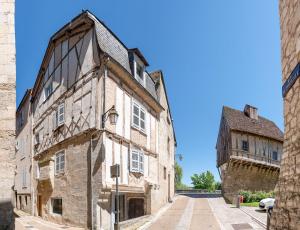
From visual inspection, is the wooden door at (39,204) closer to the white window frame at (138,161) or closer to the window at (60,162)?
the window at (60,162)

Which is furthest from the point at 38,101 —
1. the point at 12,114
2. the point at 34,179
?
the point at 12,114

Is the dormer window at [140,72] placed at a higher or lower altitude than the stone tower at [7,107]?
higher

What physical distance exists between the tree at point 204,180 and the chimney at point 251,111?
80.0 ft

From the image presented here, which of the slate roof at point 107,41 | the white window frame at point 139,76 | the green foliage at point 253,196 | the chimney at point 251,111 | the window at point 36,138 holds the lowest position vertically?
the green foliage at point 253,196

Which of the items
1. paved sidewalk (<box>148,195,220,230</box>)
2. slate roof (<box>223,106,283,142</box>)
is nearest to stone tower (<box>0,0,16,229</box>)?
paved sidewalk (<box>148,195,220,230</box>)

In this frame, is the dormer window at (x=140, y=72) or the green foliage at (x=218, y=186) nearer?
the dormer window at (x=140, y=72)

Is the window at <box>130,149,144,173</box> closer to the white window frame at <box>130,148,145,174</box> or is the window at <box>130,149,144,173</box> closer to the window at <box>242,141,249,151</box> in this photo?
the white window frame at <box>130,148,145,174</box>

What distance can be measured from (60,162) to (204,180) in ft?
136

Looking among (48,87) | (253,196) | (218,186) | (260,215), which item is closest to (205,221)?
(260,215)

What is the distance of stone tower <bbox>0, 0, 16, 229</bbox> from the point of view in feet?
14.1

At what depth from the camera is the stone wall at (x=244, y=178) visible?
24031 millimetres

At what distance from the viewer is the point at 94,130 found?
11328mm

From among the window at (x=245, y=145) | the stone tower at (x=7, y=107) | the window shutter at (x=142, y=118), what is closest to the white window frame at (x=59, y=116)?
the window shutter at (x=142, y=118)

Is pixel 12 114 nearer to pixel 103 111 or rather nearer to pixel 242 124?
pixel 103 111
